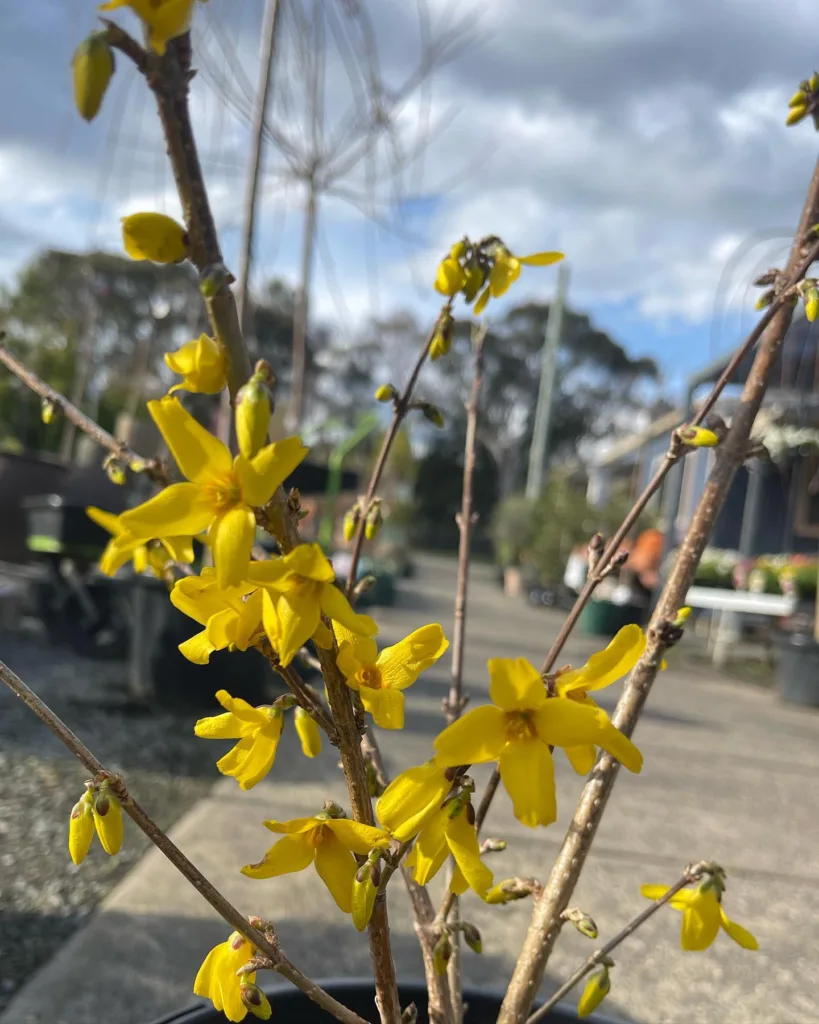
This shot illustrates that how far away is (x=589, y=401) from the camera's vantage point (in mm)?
35625

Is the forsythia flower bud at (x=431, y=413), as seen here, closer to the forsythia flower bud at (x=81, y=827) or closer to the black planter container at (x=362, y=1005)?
the forsythia flower bud at (x=81, y=827)

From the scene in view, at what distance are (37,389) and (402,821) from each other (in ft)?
2.48

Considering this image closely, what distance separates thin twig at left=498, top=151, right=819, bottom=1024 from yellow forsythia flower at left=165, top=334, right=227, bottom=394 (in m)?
0.52

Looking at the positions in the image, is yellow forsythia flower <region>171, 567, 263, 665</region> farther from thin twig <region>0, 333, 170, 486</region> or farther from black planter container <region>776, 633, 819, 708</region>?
black planter container <region>776, 633, 819, 708</region>

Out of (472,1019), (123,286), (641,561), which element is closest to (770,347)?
(472,1019)

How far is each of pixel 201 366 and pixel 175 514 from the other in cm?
10

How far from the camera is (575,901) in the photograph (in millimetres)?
2260

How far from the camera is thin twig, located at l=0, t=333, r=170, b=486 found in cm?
92

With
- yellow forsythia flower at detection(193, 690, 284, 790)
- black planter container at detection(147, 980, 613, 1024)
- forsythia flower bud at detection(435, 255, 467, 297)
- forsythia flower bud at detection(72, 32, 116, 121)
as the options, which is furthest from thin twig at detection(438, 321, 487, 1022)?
forsythia flower bud at detection(72, 32, 116, 121)

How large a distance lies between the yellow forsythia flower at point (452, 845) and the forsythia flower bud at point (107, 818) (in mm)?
240

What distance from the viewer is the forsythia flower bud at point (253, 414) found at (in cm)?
51

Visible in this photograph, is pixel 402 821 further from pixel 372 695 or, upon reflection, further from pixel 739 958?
pixel 739 958

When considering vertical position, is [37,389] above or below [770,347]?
below

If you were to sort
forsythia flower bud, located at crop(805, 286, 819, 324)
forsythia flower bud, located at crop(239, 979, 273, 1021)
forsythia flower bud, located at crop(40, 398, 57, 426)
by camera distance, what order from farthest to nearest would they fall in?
1. forsythia flower bud, located at crop(40, 398, 57, 426)
2. forsythia flower bud, located at crop(805, 286, 819, 324)
3. forsythia flower bud, located at crop(239, 979, 273, 1021)
